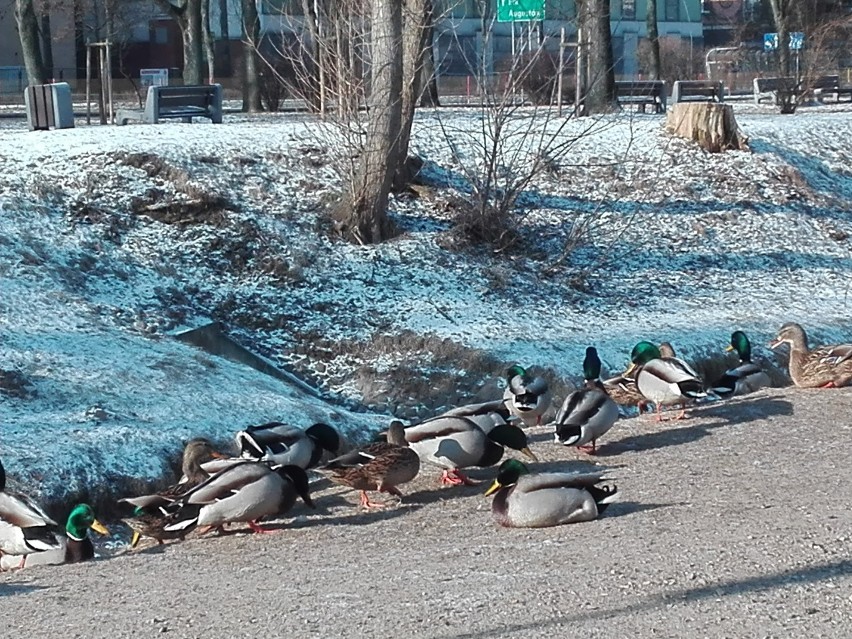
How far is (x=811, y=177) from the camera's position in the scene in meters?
24.0

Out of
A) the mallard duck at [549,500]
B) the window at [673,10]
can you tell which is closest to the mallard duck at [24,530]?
the mallard duck at [549,500]

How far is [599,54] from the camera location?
2808 cm

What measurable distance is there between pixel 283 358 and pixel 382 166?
13.1ft

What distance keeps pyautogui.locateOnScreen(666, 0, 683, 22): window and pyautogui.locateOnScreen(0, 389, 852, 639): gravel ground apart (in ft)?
254

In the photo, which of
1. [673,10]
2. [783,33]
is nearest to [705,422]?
[783,33]

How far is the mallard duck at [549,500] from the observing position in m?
8.63

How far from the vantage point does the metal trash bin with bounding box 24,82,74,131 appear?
23234mm

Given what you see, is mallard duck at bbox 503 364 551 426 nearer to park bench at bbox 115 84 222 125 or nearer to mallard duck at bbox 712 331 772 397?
mallard duck at bbox 712 331 772 397

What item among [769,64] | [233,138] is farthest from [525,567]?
[769,64]

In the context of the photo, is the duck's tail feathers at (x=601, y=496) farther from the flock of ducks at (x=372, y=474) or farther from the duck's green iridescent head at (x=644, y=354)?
the duck's green iridescent head at (x=644, y=354)

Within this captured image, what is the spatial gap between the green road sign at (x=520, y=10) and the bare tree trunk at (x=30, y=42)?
611 inches

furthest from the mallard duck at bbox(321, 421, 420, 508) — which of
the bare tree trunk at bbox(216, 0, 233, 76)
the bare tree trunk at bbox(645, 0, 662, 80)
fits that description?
the bare tree trunk at bbox(216, 0, 233, 76)

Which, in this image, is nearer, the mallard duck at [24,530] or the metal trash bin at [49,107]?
the mallard duck at [24,530]

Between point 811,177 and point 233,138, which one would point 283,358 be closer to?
point 233,138
